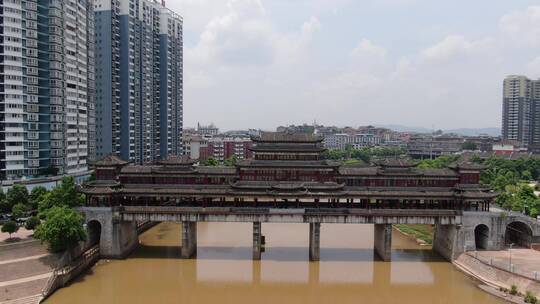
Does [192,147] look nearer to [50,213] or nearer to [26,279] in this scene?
[50,213]

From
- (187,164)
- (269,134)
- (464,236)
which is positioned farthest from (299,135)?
(464,236)

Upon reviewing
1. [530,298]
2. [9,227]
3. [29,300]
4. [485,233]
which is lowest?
[29,300]

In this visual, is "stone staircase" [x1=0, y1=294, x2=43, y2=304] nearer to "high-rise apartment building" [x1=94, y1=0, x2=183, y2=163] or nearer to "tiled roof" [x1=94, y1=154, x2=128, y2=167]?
"tiled roof" [x1=94, y1=154, x2=128, y2=167]

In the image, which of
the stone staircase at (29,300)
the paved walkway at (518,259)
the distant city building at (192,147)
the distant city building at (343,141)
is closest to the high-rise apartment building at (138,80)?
the distant city building at (192,147)

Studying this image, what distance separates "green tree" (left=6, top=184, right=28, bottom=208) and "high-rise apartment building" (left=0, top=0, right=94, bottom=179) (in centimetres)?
804

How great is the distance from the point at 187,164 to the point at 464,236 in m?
27.3

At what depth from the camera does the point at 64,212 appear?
37.3 m

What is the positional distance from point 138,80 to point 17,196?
45.1 m

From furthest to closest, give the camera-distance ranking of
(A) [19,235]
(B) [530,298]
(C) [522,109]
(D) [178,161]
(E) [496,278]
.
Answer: (C) [522,109]
(D) [178,161]
(A) [19,235]
(E) [496,278]
(B) [530,298]

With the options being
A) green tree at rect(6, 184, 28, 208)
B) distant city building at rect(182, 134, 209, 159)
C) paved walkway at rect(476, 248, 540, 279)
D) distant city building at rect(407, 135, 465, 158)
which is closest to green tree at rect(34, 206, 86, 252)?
green tree at rect(6, 184, 28, 208)

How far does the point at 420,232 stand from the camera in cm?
5534

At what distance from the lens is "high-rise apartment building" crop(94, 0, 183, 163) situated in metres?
82.0

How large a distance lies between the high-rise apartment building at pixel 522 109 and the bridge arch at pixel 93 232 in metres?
137

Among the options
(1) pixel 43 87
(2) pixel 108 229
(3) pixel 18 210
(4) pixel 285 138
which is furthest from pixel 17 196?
(4) pixel 285 138
